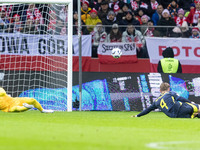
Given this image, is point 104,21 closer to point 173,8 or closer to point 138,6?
point 138,6

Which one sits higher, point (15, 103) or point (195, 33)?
point (195, 33)

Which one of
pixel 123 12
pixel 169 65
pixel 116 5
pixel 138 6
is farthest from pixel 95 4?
pixel 169 65

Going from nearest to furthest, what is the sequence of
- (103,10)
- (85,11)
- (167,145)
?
(167,145), (85,11), (103,10)

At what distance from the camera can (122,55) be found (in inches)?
657

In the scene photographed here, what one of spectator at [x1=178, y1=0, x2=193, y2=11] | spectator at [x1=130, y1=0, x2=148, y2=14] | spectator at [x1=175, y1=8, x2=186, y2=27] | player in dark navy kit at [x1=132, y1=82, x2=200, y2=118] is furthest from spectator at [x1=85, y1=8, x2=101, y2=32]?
player in dark navy kit at [x1=132, y1=82, x2=200, y2=118]

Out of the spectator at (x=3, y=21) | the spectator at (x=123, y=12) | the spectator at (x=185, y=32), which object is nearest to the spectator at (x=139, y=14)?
the spectator at (x=123, y=12)

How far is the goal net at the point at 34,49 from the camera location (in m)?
14.7

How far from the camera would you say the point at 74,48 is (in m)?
16.4

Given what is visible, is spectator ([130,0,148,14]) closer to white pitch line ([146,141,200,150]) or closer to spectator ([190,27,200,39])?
spectator ([190,27,200,39])

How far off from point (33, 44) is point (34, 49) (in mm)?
171

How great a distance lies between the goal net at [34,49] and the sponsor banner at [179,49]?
2974 mm

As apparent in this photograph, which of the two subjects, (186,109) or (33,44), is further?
(33,44)

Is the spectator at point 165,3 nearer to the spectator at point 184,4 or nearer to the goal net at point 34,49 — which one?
the spectator at point 184,4

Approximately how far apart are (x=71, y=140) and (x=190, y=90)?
1040cm
